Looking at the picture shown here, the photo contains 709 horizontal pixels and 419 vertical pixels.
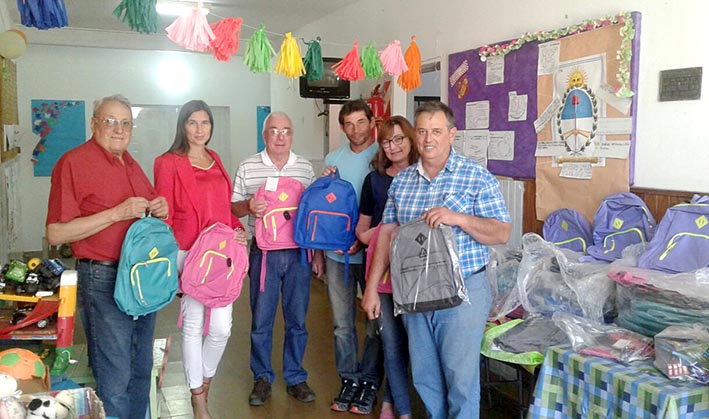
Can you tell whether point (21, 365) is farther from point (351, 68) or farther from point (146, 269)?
point (351, 68)

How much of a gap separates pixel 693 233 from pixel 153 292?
2.10m

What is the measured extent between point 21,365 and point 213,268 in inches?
41.3

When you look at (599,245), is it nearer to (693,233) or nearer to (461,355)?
(693,233)

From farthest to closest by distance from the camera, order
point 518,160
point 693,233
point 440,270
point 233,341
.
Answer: point 233,341
point 518,160
point 693,233
point 440,270

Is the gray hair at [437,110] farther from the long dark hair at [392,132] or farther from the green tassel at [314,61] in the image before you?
the green tassel at [314,61]

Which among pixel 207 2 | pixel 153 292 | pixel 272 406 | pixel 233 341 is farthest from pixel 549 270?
pixel 207 2

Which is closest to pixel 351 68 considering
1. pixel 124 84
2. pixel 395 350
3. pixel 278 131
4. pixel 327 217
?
pixel 278 131

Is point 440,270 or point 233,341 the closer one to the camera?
point 440,270

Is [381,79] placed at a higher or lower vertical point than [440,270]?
higher

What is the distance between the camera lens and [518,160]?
352cm

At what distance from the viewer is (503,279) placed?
297 centimetres

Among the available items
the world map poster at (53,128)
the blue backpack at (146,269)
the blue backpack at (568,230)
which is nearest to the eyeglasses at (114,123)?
the blue backpack at (146,269)

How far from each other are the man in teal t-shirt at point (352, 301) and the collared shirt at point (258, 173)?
0.17 metres

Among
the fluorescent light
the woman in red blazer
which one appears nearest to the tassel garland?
the woman in red blazer
